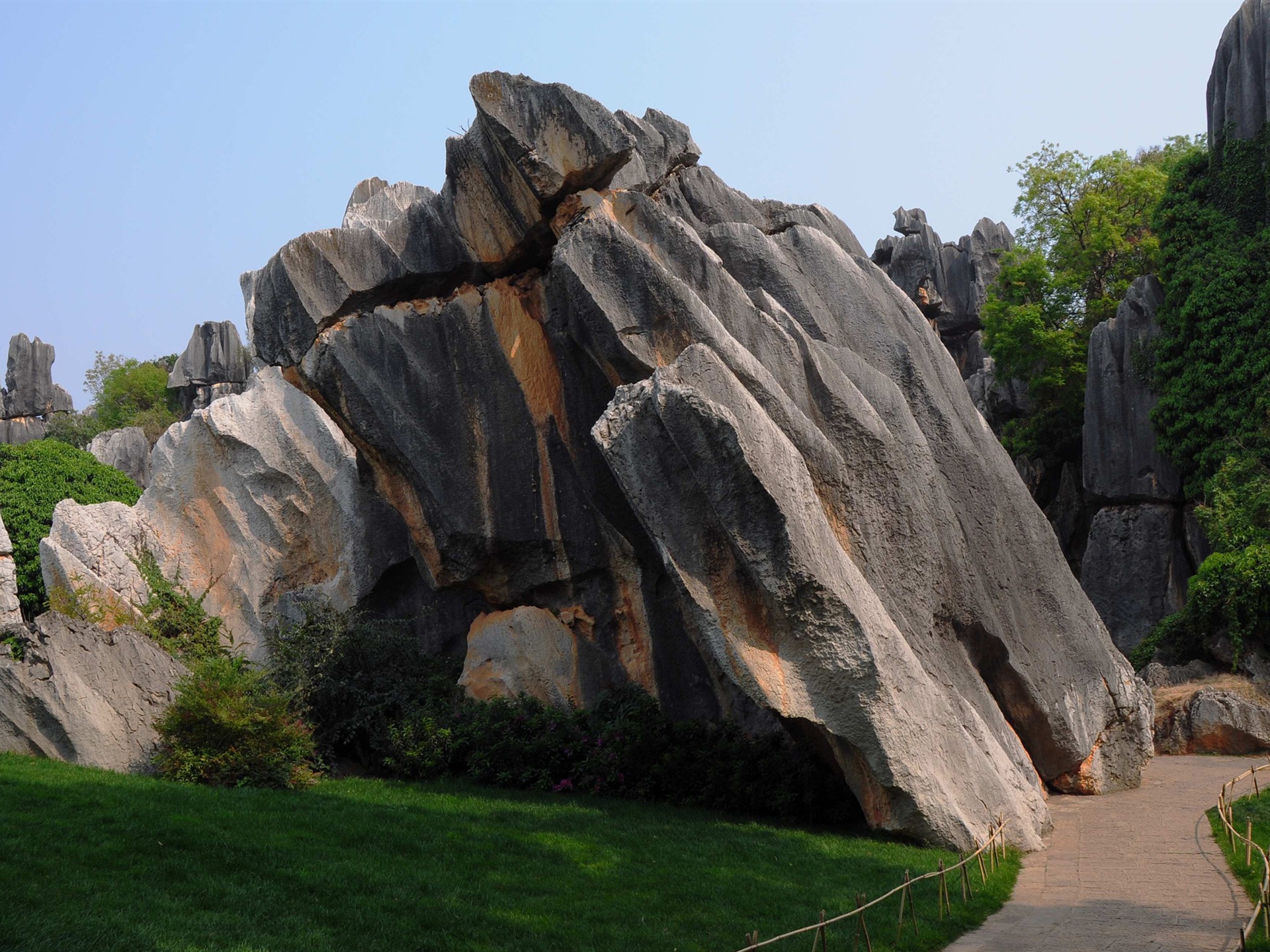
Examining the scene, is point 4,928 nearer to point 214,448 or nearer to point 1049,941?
point 1049,941

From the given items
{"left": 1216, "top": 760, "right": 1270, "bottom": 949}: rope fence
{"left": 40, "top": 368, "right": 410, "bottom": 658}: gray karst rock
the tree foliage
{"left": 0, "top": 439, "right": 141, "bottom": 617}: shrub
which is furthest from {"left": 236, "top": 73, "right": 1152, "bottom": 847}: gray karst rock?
the tree foliage

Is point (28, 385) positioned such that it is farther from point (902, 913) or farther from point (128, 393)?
point (902, 913)

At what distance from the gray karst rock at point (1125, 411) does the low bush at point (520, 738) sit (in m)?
20.2

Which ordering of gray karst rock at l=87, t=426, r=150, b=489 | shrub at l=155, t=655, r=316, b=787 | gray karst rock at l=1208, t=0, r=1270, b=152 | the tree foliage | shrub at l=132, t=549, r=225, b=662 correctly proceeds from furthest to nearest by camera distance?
gray karst rock at l=87, t=426, r=150, b=489, gray karst rock at l=1208, t=0, r=1270, b=152, the tree foliage, shrub at l=132, t=549, r=225, b=662, shrub at l=155, t=655, r=316, b=787

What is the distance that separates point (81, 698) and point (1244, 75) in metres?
32.6

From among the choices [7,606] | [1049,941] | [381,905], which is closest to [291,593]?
[7,606]

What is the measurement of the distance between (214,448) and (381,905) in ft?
53.8

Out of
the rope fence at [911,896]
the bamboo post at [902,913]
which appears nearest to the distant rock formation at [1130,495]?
the rope fence at [911,896]

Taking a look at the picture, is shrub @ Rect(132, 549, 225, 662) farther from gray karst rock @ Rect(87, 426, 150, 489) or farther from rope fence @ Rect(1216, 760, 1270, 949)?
gray karst rock @ Rect(87, 426, 150, 489)

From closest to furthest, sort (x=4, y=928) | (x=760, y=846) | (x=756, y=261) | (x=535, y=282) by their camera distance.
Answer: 1. (x=4, y=928)
2. (x=760, y=846)
3. (x=756, y=261)
4. (x=535, y=282)

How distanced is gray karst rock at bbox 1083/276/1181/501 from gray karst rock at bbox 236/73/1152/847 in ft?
51.3

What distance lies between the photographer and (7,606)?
22203 mm

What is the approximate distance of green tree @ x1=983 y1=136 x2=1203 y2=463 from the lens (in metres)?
38.7

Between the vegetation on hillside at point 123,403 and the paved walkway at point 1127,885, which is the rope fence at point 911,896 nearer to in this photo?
the paved walkway at point 1127,885
